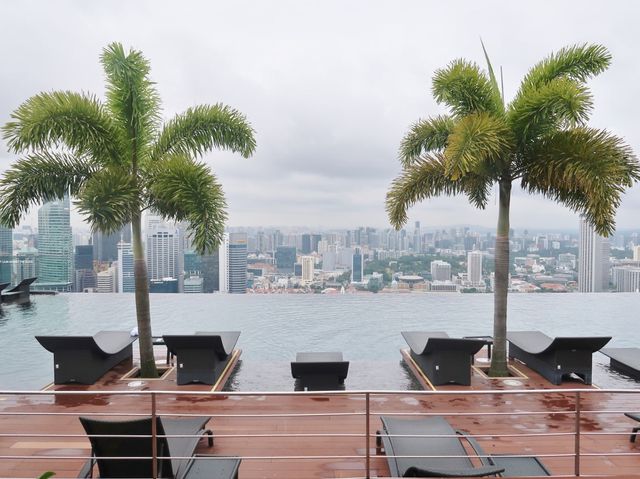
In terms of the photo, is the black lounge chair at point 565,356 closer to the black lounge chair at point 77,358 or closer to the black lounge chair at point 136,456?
the black lounge chair at point 136,456

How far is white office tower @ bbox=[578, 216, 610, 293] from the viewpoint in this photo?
1482cm

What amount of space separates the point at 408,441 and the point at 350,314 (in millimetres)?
7645

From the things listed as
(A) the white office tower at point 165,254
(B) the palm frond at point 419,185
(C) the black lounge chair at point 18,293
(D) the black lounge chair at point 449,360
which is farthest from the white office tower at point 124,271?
(D) the black lounge chair at point 449,360

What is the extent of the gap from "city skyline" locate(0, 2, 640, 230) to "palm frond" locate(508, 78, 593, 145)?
6.17 ft

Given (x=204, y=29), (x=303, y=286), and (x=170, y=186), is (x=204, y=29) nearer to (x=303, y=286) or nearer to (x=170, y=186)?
(x=170, y=186)

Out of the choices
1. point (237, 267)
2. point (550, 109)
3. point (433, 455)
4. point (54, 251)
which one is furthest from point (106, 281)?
point (433, 455)

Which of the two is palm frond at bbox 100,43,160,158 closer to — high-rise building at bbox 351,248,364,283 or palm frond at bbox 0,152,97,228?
palm frond at bbox 0,152,97,228

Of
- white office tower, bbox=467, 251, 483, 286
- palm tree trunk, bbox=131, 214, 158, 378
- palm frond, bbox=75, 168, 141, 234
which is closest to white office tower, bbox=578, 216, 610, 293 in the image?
white office tower, bbox=467, 251, 483, 286

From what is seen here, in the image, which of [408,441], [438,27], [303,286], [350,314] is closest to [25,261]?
[303,286]

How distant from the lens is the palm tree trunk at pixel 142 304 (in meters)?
6.63

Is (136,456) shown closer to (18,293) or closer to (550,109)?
(550,109)

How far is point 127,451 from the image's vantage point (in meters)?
3.23

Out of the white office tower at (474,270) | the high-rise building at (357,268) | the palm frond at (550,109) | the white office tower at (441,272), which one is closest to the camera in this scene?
the palm frond at (550,109)

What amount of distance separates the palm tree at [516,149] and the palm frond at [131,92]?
371 centimetres
